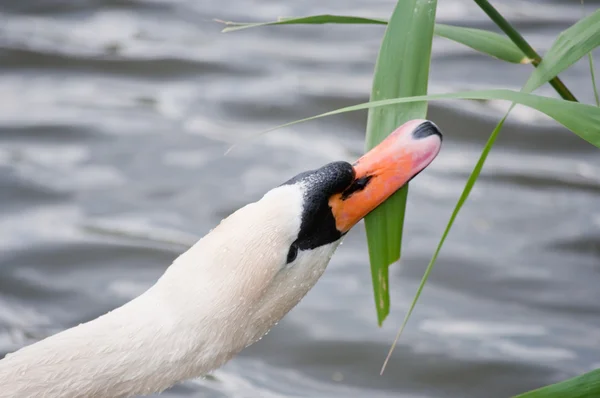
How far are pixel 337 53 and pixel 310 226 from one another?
10.1 ft

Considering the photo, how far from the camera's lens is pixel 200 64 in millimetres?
4969

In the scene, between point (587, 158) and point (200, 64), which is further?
point (200, 64)

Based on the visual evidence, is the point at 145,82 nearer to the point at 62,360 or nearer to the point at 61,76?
the point at 61,76

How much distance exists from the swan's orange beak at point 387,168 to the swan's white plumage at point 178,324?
0.12 meters

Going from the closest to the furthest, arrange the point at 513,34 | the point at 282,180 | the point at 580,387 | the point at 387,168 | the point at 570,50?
1. the point at 580,387
2. the point at 570,50
3. the point at 513,34
4. the point at 387,168
5. the point at 282,180

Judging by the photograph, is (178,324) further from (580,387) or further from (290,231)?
(580,387)

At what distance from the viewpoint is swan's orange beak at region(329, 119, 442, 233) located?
2.08m

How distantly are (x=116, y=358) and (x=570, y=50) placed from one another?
1011 millimetres

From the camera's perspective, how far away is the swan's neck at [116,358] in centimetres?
205

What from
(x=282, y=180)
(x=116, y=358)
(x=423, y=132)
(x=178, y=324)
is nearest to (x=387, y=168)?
(x=423, y=132)

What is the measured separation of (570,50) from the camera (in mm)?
1866

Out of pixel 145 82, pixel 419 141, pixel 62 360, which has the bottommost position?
pixel 145 82

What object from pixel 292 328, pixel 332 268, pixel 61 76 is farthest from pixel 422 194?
pixel 61 76

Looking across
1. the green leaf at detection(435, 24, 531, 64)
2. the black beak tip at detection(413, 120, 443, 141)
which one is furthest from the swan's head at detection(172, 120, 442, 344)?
the green leaf at detection(435, 24, 531, 64)
